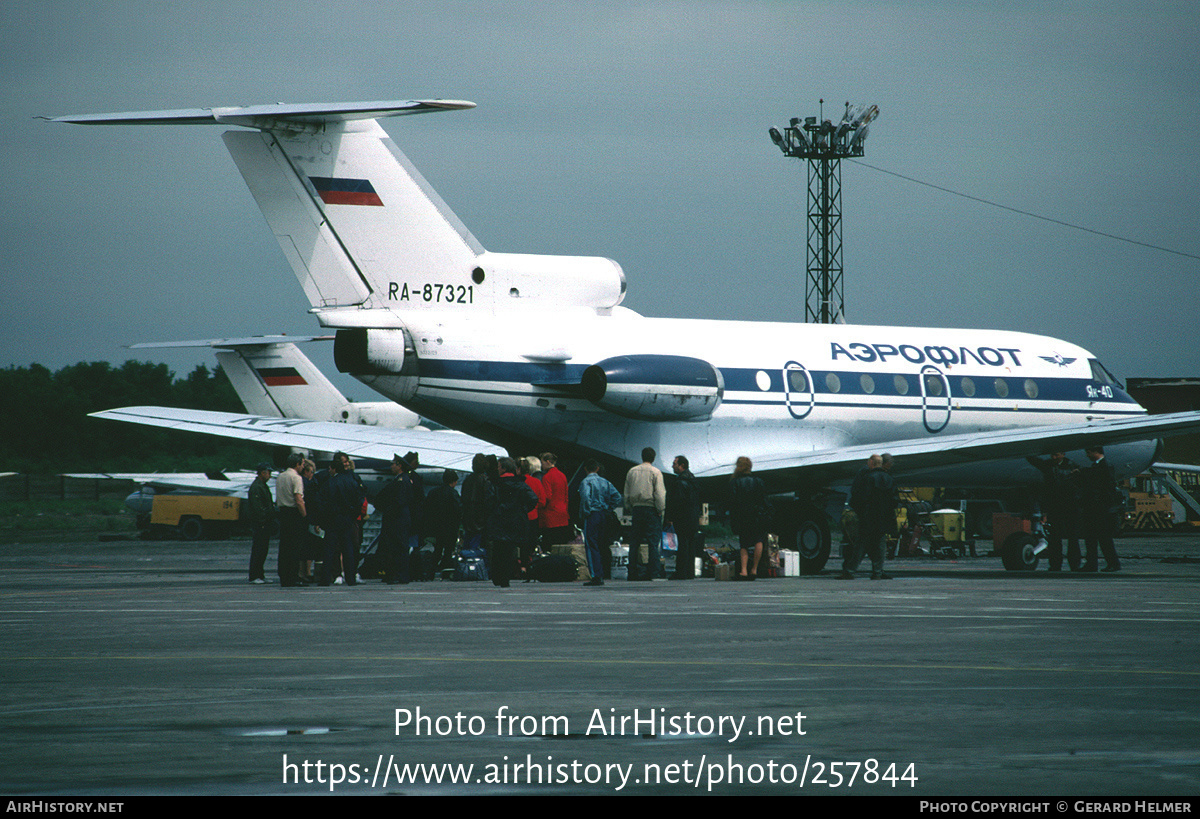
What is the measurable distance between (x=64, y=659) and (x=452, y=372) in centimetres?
1289

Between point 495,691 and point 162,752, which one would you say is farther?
point 495,691

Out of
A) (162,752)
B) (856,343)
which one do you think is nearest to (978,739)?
(162,752)

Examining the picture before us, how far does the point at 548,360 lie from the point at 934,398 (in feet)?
25.4

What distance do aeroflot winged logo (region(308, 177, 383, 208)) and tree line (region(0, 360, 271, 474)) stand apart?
58974mm

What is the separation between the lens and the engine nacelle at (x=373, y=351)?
22.9 meters

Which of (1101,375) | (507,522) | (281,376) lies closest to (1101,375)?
(1101,375)

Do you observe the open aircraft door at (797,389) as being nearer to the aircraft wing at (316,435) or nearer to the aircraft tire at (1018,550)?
the aircraft tire at (1018,550)

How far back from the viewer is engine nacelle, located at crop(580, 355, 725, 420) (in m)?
23.8

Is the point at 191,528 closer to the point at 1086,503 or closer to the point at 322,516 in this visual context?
the point at 322,516

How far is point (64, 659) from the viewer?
423 inches

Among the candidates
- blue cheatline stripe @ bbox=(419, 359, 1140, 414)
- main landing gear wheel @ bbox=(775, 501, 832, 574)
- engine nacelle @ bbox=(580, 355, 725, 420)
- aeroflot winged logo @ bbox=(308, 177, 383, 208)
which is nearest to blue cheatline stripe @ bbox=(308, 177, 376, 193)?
aeroflot winged logo @ bbox=(308, 177, 383, 208)

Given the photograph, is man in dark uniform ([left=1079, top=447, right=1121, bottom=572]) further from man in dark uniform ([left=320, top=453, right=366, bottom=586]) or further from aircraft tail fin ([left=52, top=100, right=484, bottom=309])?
man in dark uniform ([left=320, top=453, right=366, bottom=586])

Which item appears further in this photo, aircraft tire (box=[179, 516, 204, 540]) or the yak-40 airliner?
aircraft tire (box=[179, 516, 204, 540])
